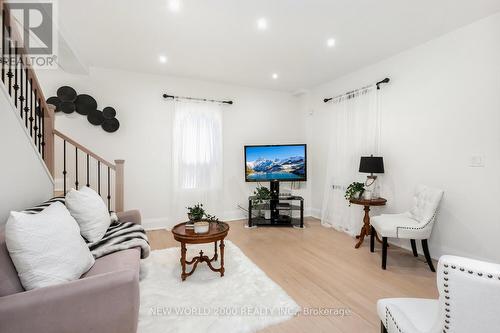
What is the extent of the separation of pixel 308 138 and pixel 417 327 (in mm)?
4293

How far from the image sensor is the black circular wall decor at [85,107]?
11.7 ft

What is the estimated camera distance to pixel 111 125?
12.6ft

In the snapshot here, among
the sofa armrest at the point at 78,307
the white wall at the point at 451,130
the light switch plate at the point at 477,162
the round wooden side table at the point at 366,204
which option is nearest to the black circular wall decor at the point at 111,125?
the sofa armrest at the point at 78,307

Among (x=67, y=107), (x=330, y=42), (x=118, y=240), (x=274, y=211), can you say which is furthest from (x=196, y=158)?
(x=330, y=42)

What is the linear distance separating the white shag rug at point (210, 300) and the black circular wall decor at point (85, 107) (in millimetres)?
2329

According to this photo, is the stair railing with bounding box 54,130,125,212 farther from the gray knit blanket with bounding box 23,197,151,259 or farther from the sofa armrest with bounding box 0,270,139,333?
the sofa armrest with bounding box 0,270,139,333

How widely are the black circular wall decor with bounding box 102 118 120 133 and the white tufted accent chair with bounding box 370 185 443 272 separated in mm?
3985

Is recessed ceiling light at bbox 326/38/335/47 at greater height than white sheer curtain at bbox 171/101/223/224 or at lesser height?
greater

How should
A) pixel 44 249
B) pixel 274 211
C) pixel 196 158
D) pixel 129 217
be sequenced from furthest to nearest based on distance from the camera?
pixel 274 211 → pixel 196 158 → pixel 129 217 → pixel 44 249

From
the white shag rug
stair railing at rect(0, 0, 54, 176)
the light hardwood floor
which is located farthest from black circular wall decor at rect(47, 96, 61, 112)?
the white shag rug

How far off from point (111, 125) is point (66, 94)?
711mm

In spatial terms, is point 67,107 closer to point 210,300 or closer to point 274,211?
point 210,300

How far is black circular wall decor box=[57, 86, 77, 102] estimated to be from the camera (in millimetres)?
3564

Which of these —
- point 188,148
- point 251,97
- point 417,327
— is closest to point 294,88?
point 251,97
